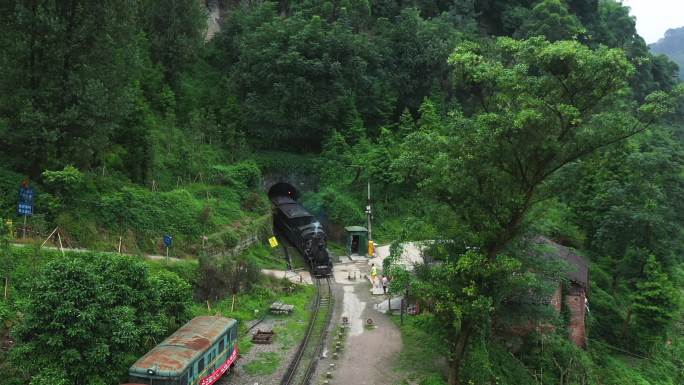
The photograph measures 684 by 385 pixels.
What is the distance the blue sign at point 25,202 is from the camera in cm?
2206

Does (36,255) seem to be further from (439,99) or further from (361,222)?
(439,99)

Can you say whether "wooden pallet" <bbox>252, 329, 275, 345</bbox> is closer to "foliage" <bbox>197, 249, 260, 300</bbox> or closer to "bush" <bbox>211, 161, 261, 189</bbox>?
"foliage" <bbox>197, 249, 260, 300</bbox>

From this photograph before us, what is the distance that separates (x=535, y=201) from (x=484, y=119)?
12.3ft

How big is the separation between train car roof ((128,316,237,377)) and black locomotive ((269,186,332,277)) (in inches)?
513

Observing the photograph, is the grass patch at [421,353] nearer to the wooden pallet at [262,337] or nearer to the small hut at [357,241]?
the wooden pallet at [262,337]

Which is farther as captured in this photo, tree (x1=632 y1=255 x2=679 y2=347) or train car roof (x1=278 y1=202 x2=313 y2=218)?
train car roof (x1=278 y1=202 x2=313 y2=218)

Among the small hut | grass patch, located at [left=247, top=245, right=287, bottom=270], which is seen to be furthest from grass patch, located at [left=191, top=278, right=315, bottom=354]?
the small hut

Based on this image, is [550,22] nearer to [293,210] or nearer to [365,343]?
[293,210]

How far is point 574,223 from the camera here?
38.6 metres

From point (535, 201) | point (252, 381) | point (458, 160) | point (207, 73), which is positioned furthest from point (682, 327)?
point (207, 73)

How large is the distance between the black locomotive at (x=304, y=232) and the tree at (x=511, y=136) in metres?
13.4

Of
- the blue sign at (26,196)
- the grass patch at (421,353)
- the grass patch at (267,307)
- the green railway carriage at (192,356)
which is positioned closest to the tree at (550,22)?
the grass patch at (267,307)

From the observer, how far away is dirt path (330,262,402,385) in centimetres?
2136

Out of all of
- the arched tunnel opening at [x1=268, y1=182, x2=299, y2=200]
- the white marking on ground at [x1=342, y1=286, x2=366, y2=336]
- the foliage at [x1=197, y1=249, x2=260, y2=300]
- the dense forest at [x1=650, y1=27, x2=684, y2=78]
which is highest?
the dense forest at [x1=650, y1=27, x2=684, y2=78]
